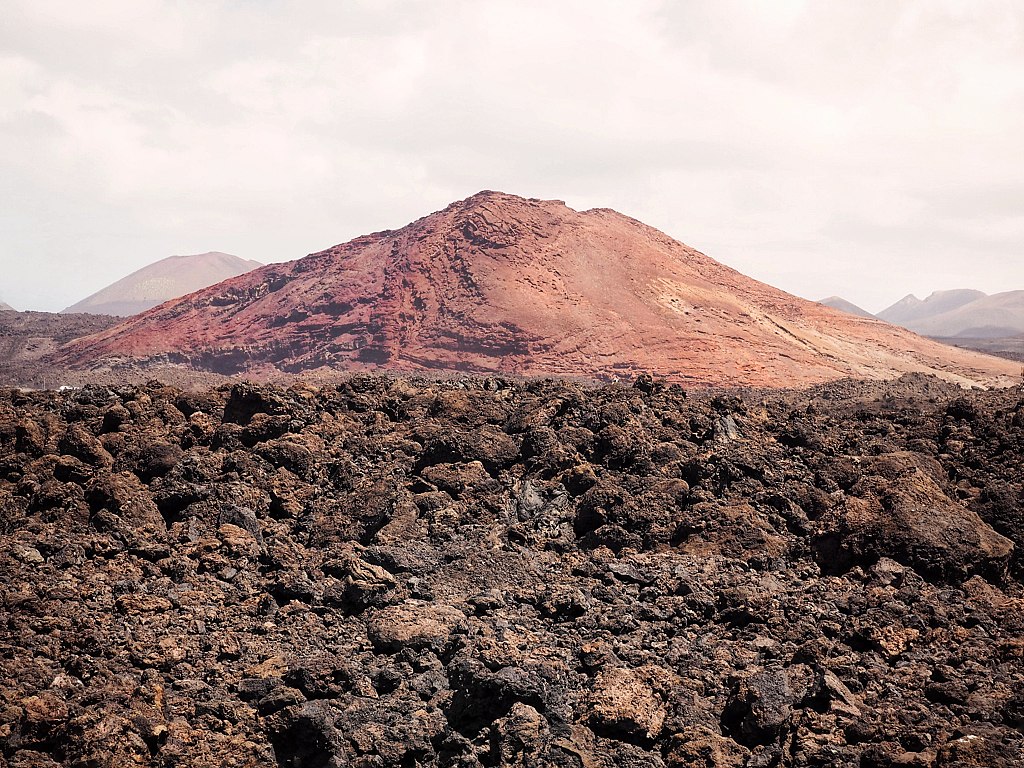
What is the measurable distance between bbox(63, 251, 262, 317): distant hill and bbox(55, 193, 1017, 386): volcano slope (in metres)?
102

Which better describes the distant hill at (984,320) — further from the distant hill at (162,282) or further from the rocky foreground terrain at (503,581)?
the rocky foreground terrain at (503,581)

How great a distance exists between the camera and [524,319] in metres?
42.5

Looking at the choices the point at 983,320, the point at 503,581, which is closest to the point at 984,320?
the point at 983,320

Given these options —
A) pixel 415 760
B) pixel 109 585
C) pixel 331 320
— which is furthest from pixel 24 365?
pixel 415 760

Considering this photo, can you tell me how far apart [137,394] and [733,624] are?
869 cm

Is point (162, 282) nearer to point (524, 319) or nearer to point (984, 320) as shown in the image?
point (524, 319)

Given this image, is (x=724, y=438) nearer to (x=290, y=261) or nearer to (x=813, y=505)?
(x=813, y=505)

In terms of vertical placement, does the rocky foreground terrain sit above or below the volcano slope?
below

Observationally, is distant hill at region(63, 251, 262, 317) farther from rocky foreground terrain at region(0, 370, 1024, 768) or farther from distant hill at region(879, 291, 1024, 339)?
rocky foreground terrain at region(0, 370, 1024, 768)

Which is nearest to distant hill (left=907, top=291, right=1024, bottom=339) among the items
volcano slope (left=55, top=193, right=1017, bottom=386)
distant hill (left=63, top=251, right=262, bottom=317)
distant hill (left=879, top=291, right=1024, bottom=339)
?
distant hill (left=879, top=291, right=1024, bottom=339)

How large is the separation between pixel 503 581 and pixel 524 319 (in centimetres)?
3425

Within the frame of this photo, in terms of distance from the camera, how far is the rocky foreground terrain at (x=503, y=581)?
6.30 metres

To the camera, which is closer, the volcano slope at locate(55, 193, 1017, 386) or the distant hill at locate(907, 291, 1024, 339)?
the volcano slope at locate(55, 193, 1017, 386)

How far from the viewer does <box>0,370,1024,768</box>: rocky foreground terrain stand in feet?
20.7
